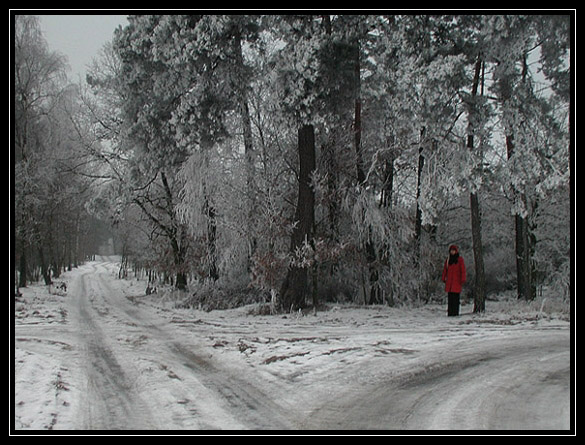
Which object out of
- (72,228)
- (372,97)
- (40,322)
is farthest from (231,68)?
(72,228)

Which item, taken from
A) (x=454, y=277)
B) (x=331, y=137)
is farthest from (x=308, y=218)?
(x=454, y=277)

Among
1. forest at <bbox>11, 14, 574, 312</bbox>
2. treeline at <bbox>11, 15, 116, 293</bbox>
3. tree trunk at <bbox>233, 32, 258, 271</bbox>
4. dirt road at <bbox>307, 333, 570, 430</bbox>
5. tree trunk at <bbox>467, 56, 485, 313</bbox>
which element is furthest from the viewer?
treeline at <bbox>11, 15, 116, 293</bbox>

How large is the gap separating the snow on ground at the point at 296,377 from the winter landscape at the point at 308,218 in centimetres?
3

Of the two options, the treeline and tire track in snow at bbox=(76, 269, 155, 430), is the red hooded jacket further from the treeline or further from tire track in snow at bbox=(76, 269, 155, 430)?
the treeline

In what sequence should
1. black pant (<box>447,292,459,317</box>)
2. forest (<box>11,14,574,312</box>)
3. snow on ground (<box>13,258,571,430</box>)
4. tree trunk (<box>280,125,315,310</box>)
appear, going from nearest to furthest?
snow on ground (<box>13,258,571,430</box>)
forest (<box>11,14,574,312</box>)
black pant (<box>447,292,459,317</box>)
tree trunk (<box>280,125,315,310</box>)

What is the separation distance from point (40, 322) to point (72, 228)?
25.7 metres

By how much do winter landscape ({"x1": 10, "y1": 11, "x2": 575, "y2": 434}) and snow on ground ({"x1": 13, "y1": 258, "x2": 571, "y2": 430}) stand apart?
31 millimetres

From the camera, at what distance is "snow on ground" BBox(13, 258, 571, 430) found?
4152mm

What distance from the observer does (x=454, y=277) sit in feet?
36.3

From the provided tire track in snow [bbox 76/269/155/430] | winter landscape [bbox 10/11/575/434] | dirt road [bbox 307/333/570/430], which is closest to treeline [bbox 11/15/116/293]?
winter landscape [bbox 10/11/575/434]

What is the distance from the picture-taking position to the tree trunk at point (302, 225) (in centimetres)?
1205

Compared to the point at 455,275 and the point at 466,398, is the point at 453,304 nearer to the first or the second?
the point at 455,275

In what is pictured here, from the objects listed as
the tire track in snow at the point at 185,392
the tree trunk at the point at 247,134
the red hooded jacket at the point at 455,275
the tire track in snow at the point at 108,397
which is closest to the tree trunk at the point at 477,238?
the red hooded jacket at the point at 455,275

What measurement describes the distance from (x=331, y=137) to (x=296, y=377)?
1018cm
